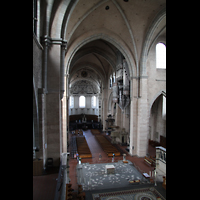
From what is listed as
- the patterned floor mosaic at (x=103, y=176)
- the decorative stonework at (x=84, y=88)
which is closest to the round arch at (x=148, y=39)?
the patterned floor mosaic at (x=103, y=176)

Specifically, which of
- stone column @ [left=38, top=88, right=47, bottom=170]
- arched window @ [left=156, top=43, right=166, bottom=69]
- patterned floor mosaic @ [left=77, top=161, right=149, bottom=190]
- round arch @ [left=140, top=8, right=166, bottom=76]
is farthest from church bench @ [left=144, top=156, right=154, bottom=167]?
stone column @ [left=38, top=88, right=47, bottom=170]

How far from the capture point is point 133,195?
31.8 ft

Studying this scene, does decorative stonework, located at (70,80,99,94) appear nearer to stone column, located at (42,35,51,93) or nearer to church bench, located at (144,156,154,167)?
church bench, located at (144,156,154,167)

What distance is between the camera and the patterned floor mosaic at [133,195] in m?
9.36

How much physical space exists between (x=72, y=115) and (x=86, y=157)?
25693 millimetres

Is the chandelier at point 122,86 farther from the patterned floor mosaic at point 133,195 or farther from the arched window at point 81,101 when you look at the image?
the arched window at point 81,101

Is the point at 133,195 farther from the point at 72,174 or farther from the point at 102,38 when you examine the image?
the point at 102,38

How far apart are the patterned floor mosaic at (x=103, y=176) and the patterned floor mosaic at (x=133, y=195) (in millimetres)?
946

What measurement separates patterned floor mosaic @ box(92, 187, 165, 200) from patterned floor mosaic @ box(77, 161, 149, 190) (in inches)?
37.2

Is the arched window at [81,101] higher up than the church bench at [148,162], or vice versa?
the arched window at [81,101]

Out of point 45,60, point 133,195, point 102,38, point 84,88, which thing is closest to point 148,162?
point 133,195

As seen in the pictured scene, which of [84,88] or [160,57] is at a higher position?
[160,57]

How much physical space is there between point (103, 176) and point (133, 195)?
10.6 ft
